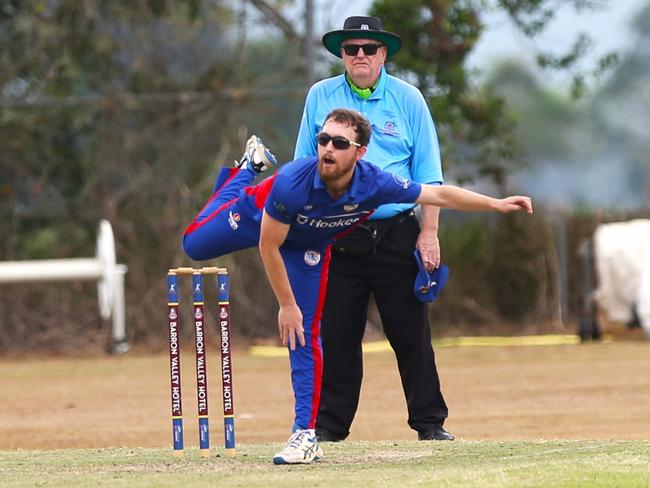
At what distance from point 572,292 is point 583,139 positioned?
44.3 meters

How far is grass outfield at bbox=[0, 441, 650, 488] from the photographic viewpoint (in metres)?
6.55

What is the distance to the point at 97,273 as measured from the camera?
19.5 meters

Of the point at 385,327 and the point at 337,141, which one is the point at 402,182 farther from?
the point at 385,327

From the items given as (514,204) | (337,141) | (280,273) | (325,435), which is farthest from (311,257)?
Answer: (325,435)

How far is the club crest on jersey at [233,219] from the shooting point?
7.85m

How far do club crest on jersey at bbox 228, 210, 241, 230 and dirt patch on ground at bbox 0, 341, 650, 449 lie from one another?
3027mm

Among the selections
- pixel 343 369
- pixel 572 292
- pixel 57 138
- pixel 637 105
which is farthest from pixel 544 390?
pixel 637 105

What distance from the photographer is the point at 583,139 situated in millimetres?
65938

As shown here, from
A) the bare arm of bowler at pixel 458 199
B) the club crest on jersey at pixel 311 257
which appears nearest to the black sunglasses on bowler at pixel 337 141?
the bare arm of bowler at pixel 458 199

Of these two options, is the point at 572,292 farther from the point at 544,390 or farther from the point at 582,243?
the point at 544,390

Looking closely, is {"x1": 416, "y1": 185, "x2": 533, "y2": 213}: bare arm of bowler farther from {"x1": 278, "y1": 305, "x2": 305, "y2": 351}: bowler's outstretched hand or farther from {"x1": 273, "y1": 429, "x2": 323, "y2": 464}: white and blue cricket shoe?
{"x1": 273, "y1": 429, "x2": 323, "y2": 464}: white and blue cricket shoe

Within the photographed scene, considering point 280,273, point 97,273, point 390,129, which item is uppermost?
point 390,129

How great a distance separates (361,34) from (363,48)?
0.09 metres

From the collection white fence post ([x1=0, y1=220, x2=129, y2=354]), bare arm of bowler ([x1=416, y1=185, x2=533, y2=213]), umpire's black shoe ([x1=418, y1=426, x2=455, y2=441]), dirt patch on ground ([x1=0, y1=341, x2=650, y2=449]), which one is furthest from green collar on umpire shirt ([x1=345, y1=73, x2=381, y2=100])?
white fence post ([x1=0, y1=220, x2=129, y2=354])
